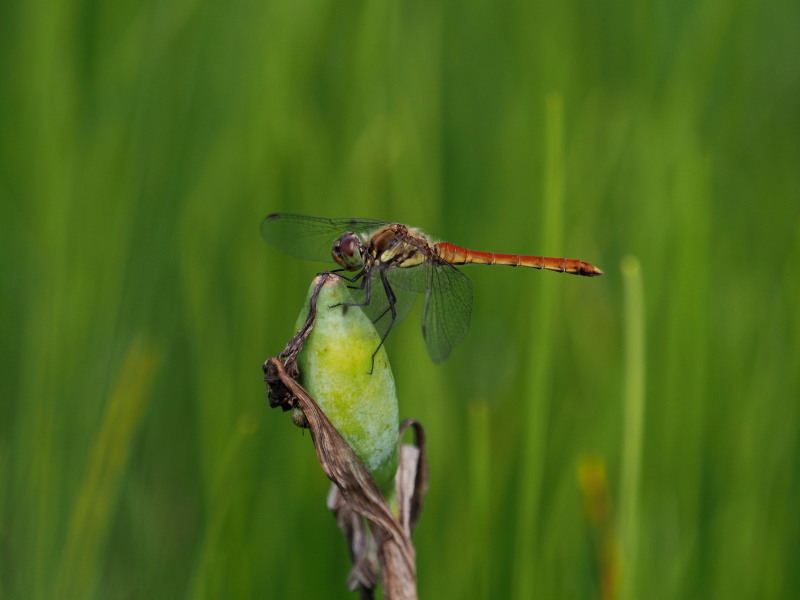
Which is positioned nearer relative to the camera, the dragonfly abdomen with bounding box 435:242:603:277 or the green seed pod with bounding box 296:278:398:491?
the green seed pod with bounding box 296:278:398:491

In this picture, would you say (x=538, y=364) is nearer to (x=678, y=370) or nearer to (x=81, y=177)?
(x=678, y=370)

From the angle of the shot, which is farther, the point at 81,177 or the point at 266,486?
the point at 81,177

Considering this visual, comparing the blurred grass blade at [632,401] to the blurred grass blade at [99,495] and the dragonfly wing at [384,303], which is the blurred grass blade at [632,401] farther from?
the blurred grass blade at [99,495]

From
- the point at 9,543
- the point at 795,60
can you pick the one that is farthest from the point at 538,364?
the point at 795,60

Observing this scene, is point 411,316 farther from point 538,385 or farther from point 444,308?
point 538,385

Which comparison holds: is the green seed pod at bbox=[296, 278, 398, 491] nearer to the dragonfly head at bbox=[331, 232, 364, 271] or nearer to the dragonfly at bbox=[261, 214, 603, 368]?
the dragonfly at bbox=[261, 214, 603, 368]

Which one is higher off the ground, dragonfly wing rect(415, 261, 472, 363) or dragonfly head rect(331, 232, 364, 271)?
dragonfly head rect(331, 232, 364, 271)

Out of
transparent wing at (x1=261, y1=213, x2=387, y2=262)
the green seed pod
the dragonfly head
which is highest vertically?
transparent wing at (x1=261, y1=213, x2=387, y2=262)

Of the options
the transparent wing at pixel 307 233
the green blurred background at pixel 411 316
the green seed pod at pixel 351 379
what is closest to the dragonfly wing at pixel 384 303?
the transparent wing at pixel 307 233

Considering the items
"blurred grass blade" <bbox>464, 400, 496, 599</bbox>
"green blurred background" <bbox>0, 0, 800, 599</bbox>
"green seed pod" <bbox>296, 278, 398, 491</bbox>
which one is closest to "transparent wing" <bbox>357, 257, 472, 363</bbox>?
"green blurred background" <bbox>0, 0, 800, 599</bbox>
